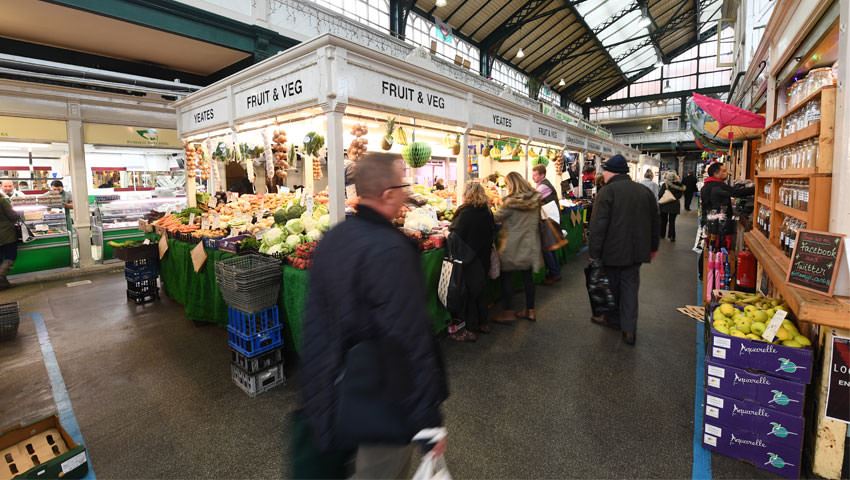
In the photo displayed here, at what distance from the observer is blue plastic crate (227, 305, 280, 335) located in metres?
3.19

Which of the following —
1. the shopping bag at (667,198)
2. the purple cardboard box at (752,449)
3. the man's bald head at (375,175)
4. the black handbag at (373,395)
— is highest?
the man's bald head at (375,175)

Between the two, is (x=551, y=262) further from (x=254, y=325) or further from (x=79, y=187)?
(x=79, y=187)

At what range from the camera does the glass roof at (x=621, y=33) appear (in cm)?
1901

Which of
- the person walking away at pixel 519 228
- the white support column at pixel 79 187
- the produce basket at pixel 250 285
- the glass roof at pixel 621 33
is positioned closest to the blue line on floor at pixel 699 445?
the person walking away at pixel 519 228

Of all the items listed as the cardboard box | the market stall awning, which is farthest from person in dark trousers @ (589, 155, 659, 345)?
A: the market stall awning

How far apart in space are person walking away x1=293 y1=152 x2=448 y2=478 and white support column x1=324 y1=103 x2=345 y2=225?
259cm

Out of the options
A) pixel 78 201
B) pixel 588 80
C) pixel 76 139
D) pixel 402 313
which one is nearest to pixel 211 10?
pixel 76 139

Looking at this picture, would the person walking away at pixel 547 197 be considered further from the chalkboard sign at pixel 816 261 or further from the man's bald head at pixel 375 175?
the man's bald head at pixel 375 175

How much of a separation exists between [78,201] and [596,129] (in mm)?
13585

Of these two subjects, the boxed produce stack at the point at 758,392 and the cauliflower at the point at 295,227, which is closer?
the boxed produce stack at the point at 758,392

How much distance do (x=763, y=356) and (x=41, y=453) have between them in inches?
161

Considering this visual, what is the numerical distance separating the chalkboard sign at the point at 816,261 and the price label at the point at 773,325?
184 millimetres

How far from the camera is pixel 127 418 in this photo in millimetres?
2885

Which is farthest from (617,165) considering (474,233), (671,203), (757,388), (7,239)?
(7,239)
